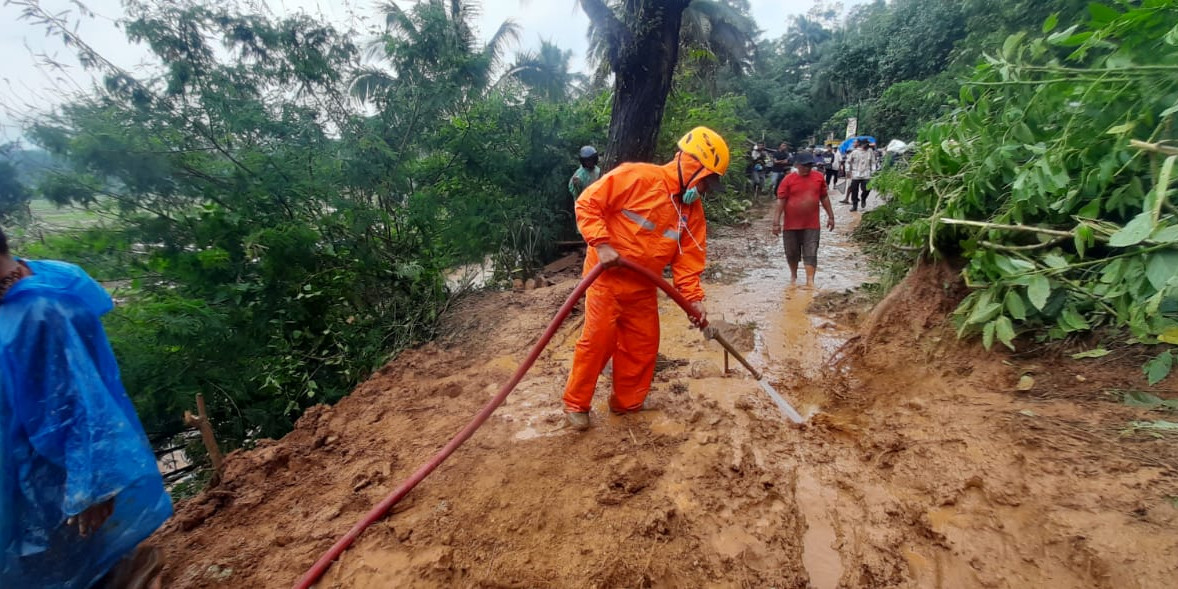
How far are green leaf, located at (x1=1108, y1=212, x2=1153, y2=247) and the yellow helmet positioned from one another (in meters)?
1.64

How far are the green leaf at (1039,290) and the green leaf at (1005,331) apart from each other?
0.19 meters

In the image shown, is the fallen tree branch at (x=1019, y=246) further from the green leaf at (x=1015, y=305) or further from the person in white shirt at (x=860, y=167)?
the person in white shirt at (x=860, y=167)

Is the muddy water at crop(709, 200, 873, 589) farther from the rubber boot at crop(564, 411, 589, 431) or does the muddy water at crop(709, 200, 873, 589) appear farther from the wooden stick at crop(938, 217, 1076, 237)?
the wooden stick at crop(938, 217, 1076, 237)

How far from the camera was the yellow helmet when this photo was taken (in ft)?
9.12

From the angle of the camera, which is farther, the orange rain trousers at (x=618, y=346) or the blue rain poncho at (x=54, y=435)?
the orange rain trousers at (x=618, y=346)

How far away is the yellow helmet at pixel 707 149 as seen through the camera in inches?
109

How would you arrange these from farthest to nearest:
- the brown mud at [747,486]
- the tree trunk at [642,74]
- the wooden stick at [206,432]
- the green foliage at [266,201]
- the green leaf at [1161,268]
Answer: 1. the tree trunk at [642,74]
2. the green foliage at [266,201]
3. the wooden stick at [206,432]
4. the green leaf at [1161,268]
5. the brown mud at [747,486]

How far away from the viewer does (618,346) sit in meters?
3.09

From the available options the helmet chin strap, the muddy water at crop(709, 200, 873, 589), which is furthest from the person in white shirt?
the helmet chin strap

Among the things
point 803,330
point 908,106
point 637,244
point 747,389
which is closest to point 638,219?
point 637,244

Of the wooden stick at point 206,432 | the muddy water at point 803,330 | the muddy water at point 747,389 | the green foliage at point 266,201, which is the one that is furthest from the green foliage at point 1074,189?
the green foliage at point 266,201

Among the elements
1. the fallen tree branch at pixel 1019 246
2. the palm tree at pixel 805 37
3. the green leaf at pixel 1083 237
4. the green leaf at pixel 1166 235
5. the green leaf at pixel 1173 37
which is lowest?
the fallen tree branch at pixel 1019 246

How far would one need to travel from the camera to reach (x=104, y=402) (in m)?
1.62

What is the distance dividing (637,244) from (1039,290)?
2.05 metres
